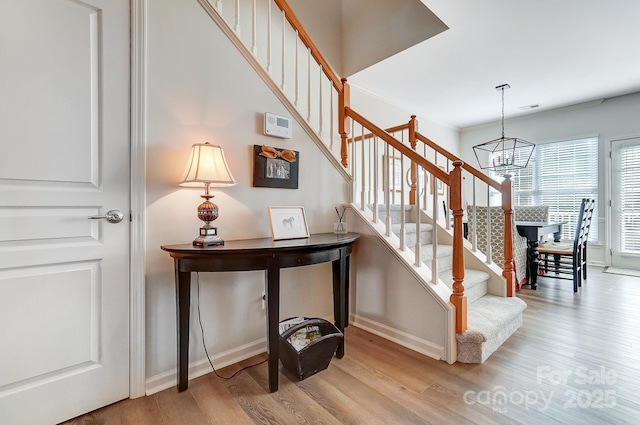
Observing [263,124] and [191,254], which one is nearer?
[191,254]

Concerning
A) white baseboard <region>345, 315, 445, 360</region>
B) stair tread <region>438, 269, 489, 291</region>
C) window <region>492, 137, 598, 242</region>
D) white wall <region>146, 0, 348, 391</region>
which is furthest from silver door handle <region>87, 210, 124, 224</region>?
window <region>492, 137, 598, 242</region>

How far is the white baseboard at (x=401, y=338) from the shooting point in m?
1.88

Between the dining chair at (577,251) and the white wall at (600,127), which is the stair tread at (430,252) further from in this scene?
the white wall at (600,127)

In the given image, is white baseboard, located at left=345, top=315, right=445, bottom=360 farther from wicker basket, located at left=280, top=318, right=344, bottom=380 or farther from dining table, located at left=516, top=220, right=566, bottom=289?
dining table, located at left=516, top=220, right=566, bottom=289

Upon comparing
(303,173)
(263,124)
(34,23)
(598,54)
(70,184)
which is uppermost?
(598,54)

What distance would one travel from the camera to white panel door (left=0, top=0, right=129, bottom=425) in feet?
4.01

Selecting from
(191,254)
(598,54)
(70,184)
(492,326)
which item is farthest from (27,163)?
(598,54)

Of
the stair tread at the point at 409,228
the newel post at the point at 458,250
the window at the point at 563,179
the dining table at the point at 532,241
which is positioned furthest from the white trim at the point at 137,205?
the window at the point at 563,179

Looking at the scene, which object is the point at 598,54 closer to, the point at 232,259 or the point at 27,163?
the point at 232,259

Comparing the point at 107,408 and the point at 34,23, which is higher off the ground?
the point at 34,23

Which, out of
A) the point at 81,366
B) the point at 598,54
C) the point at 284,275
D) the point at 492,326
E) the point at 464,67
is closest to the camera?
the point at 81,366

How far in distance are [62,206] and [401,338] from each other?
2155 mm

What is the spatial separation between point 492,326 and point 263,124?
81.5 inches

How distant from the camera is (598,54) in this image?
3326mm
